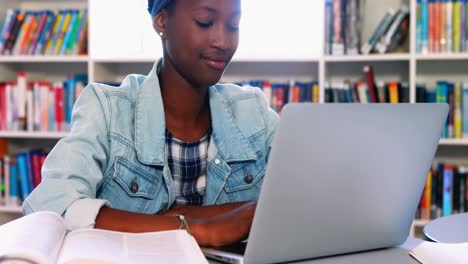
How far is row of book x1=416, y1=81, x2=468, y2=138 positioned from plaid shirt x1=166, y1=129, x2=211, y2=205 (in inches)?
71.0

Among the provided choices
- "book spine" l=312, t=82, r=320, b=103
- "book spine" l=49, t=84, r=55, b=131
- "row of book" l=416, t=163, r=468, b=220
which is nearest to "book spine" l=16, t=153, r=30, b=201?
"book spine" l=49, t=84, r=55, b=131

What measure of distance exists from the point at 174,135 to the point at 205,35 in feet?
0.76

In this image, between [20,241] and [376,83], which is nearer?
[20,241]

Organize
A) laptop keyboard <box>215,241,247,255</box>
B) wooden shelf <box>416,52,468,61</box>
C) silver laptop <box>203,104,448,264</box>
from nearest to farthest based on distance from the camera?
1. silver laptop <box>203,104,448,264</box>
2. laptop keyboard <box>215,241,247,255</box>
3. wooden shelf <box>416,52,468,61</box>

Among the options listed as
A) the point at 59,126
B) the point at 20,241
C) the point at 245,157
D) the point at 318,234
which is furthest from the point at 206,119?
the point at 59,126

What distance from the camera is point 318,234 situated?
0.82 meters

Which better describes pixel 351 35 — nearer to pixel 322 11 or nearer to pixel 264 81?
pixel 322 11

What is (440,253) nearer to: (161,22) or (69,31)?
(161,22)

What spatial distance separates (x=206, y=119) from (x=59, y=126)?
1981 mm

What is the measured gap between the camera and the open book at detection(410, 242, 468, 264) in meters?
0.83

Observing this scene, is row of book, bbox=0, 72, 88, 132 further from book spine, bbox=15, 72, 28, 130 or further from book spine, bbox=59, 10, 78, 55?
book spine, bbox=59, 10, 78, 55

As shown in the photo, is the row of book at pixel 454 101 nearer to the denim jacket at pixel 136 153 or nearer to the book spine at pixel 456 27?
the book spine at pixel 456 27

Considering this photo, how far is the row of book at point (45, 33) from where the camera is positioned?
3166 millimetres

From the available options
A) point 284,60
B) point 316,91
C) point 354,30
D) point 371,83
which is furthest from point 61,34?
point 371,83
